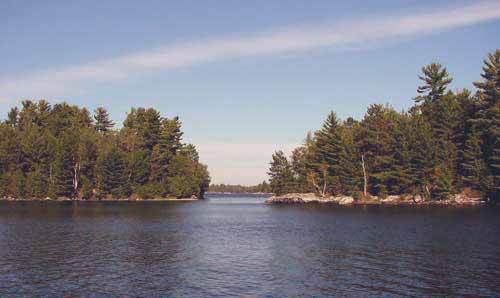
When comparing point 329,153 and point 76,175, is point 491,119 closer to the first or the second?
point 329,153

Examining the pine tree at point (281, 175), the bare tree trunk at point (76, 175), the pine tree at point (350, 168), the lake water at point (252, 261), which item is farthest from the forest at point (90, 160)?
the lake water at point (252, 261)

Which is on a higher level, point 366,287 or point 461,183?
point 461,183

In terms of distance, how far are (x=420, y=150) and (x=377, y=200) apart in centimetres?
2064

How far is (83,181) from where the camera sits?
154875 millimetres

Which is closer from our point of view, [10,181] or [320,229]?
[320,229]

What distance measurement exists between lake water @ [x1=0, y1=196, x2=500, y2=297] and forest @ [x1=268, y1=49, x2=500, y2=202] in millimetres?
55976

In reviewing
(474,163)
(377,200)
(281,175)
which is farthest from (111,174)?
(474,163)

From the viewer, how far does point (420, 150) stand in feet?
389

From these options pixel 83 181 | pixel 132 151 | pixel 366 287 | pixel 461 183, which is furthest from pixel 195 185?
pixel 366 287

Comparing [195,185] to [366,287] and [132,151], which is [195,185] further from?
[366,287]

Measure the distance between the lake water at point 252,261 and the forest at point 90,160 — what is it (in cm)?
9633

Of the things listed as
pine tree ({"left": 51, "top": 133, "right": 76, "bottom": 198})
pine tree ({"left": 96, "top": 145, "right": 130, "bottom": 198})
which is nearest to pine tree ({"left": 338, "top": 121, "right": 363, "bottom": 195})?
pine tree ({"left": 96, "top": 145, "right": 130, "bottom": 198})

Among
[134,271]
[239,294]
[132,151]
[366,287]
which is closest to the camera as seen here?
[239,294]

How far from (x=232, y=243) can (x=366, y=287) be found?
2149 centimetres
